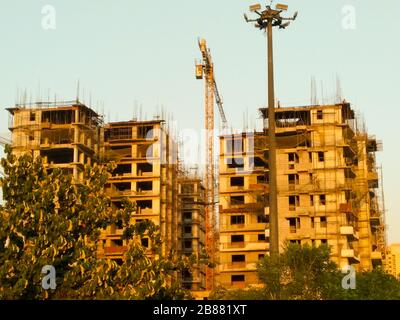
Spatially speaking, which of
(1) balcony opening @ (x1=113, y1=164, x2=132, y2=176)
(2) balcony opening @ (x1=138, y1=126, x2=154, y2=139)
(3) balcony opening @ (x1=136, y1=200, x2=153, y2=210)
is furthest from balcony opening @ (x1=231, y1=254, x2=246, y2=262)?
(2) balcony opening @ (x1=138, y1=126, x2=154, y2=139)

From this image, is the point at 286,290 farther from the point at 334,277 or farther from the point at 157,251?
the point at 157,251

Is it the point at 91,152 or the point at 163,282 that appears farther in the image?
the point at 91,152

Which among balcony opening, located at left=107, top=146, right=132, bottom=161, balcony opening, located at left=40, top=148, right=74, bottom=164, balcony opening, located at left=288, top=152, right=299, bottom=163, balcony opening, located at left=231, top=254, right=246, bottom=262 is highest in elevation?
balcony opening, located at left=107, top=146, right=132, bottom=161

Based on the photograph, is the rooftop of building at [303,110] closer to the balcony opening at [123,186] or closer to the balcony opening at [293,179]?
the balcony opening at [293,179]

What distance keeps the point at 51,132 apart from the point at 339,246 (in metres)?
38.3

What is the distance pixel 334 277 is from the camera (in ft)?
136

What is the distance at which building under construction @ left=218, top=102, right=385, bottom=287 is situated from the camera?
79062mm

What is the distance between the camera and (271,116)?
49094 millimetres

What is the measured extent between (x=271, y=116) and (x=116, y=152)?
152 ft

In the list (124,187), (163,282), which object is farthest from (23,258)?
(124,187)

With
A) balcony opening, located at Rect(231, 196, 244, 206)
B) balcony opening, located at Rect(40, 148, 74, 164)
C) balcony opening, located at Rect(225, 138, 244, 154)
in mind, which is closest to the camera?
balcony opening, located at Rect(40, 148, 74, 164)

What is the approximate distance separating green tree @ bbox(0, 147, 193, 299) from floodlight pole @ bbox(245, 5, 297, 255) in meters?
11.1

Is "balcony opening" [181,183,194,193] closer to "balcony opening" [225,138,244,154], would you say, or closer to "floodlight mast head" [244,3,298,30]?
"balcony opening" [225,138,244,154]

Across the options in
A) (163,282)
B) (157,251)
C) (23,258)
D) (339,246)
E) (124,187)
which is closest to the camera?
(23,258)
